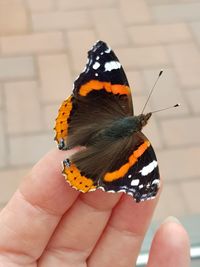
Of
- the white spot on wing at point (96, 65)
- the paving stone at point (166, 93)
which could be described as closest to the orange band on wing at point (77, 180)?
the white spot on wing at point (96, 65)

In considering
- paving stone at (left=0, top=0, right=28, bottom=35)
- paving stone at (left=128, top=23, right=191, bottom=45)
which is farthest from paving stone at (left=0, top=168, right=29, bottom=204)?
paving stone at (left=128, top=23, right=191, bottom=45)

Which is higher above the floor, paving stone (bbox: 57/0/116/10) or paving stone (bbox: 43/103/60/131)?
paving stone (bbox: 57/0/116/10)

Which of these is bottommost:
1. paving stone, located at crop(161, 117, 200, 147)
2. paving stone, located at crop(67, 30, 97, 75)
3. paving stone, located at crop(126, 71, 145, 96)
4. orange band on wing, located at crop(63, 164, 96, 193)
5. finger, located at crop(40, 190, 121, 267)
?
finger, located at crop(40, 190, 121, 267)

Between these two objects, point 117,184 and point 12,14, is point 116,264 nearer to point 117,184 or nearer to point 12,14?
point 117,184

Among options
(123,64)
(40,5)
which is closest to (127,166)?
(123,64)

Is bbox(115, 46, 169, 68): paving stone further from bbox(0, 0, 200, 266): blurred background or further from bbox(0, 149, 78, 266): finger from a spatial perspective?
bbox(0, 149, 78, 266): finger

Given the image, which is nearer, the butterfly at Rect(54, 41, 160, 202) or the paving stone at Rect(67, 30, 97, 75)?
the butterfly at Rect(54, 41, 160, 202)

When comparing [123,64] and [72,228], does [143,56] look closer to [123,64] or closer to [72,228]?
[123,64]

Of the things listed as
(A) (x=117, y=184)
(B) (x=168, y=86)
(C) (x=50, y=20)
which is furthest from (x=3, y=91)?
(A) (x=117, y=184)
